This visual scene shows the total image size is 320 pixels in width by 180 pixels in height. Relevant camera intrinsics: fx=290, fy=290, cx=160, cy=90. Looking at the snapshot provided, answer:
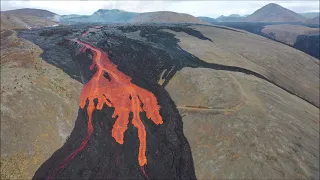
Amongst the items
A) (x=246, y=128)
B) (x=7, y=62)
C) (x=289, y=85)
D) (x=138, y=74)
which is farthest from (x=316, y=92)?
(x=7, y=62)

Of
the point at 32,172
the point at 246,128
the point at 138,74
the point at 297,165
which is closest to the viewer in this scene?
the point at 32,172

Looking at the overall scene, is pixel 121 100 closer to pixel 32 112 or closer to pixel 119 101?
pixel 119 101

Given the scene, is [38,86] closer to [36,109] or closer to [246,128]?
[36,109]

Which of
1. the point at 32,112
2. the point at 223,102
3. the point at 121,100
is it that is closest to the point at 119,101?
the point at 121,100

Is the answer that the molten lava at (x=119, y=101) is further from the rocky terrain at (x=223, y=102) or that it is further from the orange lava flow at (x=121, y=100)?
the rocky terrain at (x=223, y=102)

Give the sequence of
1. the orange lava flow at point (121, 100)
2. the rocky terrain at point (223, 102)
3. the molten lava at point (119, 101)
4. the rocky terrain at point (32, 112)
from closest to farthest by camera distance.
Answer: the rocky terrain at point (32, 112), the rocky terrain at point (223, 102), the molten lava at point (119, 101), the orange lava flow at point (121, 100)

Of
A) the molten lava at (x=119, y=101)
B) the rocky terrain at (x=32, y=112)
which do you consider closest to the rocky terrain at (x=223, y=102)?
the rocky terrain at (x=32, y=112)
